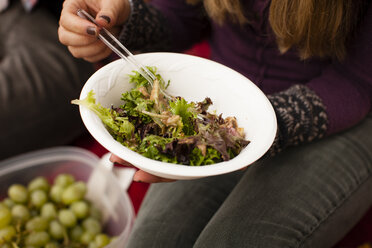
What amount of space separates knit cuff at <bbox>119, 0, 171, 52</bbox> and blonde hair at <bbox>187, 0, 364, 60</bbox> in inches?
5.3

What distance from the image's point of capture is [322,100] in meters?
0.65

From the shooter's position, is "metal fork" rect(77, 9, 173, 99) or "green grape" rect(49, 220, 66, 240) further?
"green grape" rect(49, 220, 66, 240)

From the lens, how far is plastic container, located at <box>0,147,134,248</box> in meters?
0.94

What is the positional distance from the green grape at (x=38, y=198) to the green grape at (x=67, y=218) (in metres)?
0.06

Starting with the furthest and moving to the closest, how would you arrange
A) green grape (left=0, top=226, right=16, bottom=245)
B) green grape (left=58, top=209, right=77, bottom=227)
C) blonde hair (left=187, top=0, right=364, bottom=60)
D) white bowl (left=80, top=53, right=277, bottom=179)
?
1. green grape (left=58, top=209, right=77, bottom=227)
2. green grape (left=0, top=226, right=16, bottom=245)
3. blonde hair (left=187, top=0, right=364, bottom=60)
4. white bowl (left=80, top=53, right=277, bottom=179)

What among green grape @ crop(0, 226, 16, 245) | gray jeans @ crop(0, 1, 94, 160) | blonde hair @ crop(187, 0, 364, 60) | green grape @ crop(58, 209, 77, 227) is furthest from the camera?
gray jeans @ crop(0, 1, 94, 160)

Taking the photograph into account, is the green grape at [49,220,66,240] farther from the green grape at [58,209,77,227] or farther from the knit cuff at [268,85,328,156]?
the knit cuff at [268,85,328,156]

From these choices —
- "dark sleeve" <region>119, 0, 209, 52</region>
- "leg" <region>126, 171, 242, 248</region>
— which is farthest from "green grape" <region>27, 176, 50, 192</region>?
"dark sleeve" <region>119, 0, 209, 52</region>

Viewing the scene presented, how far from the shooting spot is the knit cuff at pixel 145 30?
651 millimetres

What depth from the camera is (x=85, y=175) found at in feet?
3.39

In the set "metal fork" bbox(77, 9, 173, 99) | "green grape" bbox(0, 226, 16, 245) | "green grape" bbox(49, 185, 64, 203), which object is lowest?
"green grape" bbox(49, 185, 64, 203)

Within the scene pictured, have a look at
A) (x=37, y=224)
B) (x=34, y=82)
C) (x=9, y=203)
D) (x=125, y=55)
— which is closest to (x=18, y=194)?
(x=9, y=203)

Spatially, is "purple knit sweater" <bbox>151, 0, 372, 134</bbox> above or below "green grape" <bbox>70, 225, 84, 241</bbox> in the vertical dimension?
above

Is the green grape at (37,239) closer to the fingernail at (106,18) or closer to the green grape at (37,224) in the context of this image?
the green grape at (37,224)
